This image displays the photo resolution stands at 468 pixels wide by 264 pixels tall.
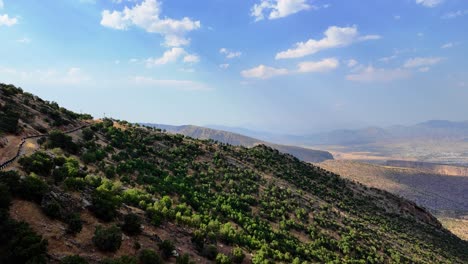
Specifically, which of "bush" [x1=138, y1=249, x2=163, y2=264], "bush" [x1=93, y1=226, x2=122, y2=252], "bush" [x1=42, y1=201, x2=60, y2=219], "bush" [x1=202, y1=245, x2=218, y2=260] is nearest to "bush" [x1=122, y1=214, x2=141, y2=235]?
"bush" [x1=93, y1=226, x2=122, y2=252]

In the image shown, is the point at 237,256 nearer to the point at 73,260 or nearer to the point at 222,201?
the point at 73,260

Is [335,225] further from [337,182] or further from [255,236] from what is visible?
[337,182]

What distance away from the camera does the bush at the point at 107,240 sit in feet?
66.2

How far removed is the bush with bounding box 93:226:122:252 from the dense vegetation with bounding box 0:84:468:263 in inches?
2.4

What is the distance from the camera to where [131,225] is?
23953mm

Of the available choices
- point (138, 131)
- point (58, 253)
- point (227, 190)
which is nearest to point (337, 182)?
point (227, 190)

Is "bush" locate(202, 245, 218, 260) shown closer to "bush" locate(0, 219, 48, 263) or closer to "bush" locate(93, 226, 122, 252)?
"bush" locate(93, 226, 122, 252)

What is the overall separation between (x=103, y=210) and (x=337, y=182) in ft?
252

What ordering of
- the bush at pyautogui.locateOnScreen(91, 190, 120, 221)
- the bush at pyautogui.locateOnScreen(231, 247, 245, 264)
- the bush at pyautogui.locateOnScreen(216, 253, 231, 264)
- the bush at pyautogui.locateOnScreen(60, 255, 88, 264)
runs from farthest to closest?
the bush at pyautogui.locateOnScreen(231, 247, 245, 264) → the bush at pyautogui.locateOnScreen(216, 253, 231, 264) → the bush at pyautogui.locateOnScreen(91, 190, 120, 221) → the bush at pyautogui.locateOnScreen(60, 255, 88, 264)

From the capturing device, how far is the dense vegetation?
993 inches

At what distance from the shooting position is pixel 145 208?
98.2ft

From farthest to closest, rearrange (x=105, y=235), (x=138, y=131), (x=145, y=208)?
(x=138, y=131) → (x=145, y=208) → (x=105, y=235)

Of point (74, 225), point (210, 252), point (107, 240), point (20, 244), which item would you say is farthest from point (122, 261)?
point (210, 252)

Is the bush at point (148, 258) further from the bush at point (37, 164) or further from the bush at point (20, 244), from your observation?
the bush at point (37, 164)
